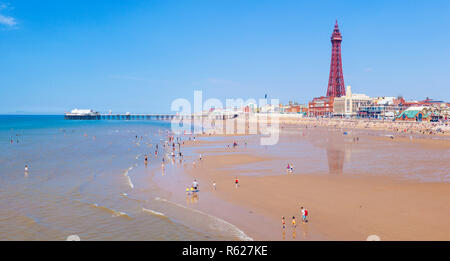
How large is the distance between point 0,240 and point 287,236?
1076cm

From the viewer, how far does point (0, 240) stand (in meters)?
11.6

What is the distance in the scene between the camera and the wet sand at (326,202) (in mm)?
12070

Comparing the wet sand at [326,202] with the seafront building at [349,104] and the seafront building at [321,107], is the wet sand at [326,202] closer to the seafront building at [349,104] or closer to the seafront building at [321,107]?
the seafront building at [349,104]

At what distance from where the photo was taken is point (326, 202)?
1580 centimetres

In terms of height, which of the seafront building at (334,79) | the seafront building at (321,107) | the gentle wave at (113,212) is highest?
the seafront building at (334,79)

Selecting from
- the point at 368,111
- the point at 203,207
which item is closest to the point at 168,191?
the point at 203,207

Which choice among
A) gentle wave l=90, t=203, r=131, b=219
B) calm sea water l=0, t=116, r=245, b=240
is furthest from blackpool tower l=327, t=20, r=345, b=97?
gentle wave l=90, t=203, r=131, b=219

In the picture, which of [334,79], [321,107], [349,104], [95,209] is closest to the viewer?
[95,209]

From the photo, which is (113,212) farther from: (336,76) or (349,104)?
(336,76)

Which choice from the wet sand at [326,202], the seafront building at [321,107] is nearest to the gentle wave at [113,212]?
the wet sand at [326,202]

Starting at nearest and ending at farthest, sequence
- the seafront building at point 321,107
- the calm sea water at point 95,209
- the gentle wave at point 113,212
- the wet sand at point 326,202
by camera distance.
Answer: the wet sand at point 326,202, the calm sea water at point 95,209, the gentle wave at point 113,212, the seafront building at point 321,107

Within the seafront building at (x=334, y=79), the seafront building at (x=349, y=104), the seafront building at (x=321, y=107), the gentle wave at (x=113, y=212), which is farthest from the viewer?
the seafront building at (x=334, y=79)

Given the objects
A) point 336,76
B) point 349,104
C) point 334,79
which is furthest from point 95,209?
point 336,76
